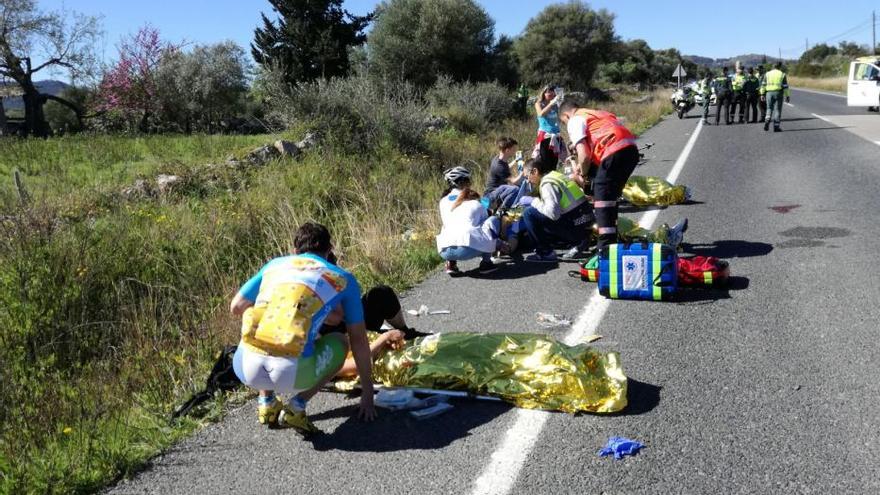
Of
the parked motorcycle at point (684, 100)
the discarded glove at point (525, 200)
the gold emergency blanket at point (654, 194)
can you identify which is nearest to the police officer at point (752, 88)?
the parked motorcycle at point (684, 100)

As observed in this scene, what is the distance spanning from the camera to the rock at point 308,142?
14.2 m

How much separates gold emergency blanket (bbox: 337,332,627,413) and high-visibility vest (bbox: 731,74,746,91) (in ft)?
66.7

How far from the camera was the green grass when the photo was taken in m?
4.13

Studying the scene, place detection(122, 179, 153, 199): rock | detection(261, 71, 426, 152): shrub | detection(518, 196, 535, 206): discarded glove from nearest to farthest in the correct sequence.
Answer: detection(518, 196, 535, 206): discarded glove
detection(122, 179, 153, 199): rock
detection(261, 71, 426, 152): shrub

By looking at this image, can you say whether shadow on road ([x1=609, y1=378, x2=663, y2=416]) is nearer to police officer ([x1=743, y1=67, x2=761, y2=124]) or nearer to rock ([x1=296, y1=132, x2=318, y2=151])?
rock ([x1=296, y1=132, x2=318, y2=151])

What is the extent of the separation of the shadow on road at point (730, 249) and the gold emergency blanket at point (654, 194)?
225 cm

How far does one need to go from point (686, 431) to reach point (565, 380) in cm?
69

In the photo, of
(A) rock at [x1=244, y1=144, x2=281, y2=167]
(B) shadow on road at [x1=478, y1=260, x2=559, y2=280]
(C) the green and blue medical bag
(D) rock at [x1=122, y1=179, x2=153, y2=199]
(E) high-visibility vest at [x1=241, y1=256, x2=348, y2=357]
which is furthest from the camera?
(A) rock at [x1=244, y1=144, x2=281, y2=167]

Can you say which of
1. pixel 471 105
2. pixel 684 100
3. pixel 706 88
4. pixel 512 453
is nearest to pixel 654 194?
pixel 512 453

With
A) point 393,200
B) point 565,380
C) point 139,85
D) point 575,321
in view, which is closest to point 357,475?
point 565,380

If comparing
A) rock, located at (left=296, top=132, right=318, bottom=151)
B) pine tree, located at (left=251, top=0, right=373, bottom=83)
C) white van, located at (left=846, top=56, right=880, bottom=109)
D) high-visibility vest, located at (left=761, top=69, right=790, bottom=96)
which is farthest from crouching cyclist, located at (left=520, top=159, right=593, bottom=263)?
pine tree, located at (left=251, top=0, right=373, bottom=83)

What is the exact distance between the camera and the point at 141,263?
753 cm

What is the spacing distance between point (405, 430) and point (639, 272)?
2.75 metres

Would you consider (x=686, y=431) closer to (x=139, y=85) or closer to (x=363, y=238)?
(x=363, y=238)
